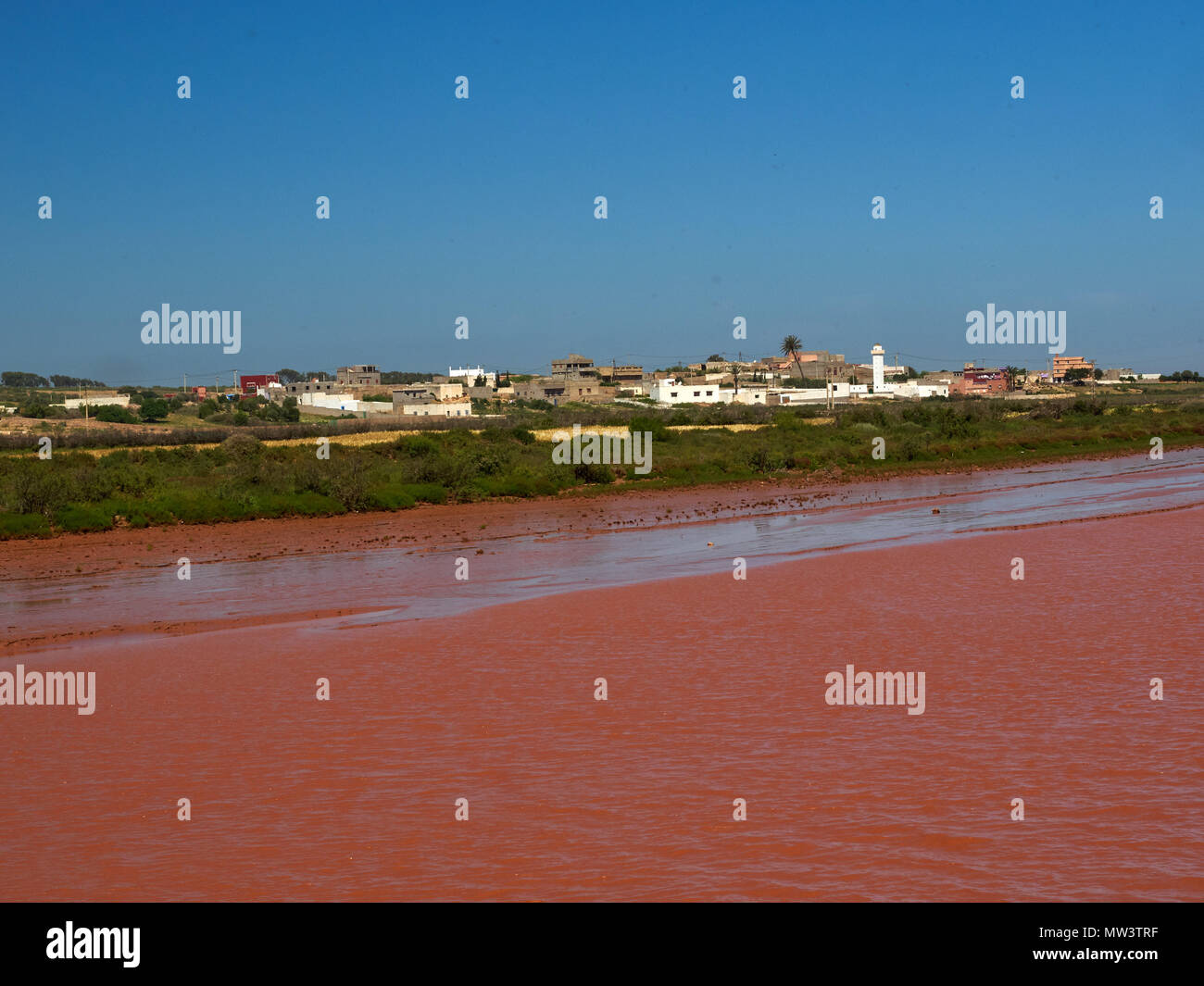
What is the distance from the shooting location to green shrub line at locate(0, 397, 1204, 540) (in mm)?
27172

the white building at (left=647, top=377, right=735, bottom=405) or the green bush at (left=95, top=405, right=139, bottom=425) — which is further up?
the white building at (left=647, top=377, right=735, bottom=405)

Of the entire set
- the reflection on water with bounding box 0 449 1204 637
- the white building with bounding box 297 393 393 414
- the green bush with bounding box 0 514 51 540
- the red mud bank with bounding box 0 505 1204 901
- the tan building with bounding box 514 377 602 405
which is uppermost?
the tan building with bounding box 514 377 602 405

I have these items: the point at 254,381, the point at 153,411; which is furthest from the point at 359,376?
the point at 153,411

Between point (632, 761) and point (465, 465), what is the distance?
25500 millimetres

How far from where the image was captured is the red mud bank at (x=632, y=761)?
6.42 m

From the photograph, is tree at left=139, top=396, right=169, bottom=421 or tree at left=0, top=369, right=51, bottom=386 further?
tree at left=0, top=369, right=51, bottom=386

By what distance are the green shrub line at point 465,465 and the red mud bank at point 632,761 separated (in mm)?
14584

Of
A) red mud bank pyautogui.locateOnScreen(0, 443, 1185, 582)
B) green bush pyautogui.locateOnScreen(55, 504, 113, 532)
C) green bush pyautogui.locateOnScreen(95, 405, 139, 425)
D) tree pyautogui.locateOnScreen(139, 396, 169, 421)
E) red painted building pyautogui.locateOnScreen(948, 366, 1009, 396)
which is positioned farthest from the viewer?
red painted building pyautogui.locateOnScreen(948, 366, 1009, 396)

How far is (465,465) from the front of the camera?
33.4m

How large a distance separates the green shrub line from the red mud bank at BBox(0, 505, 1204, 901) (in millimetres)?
14584
